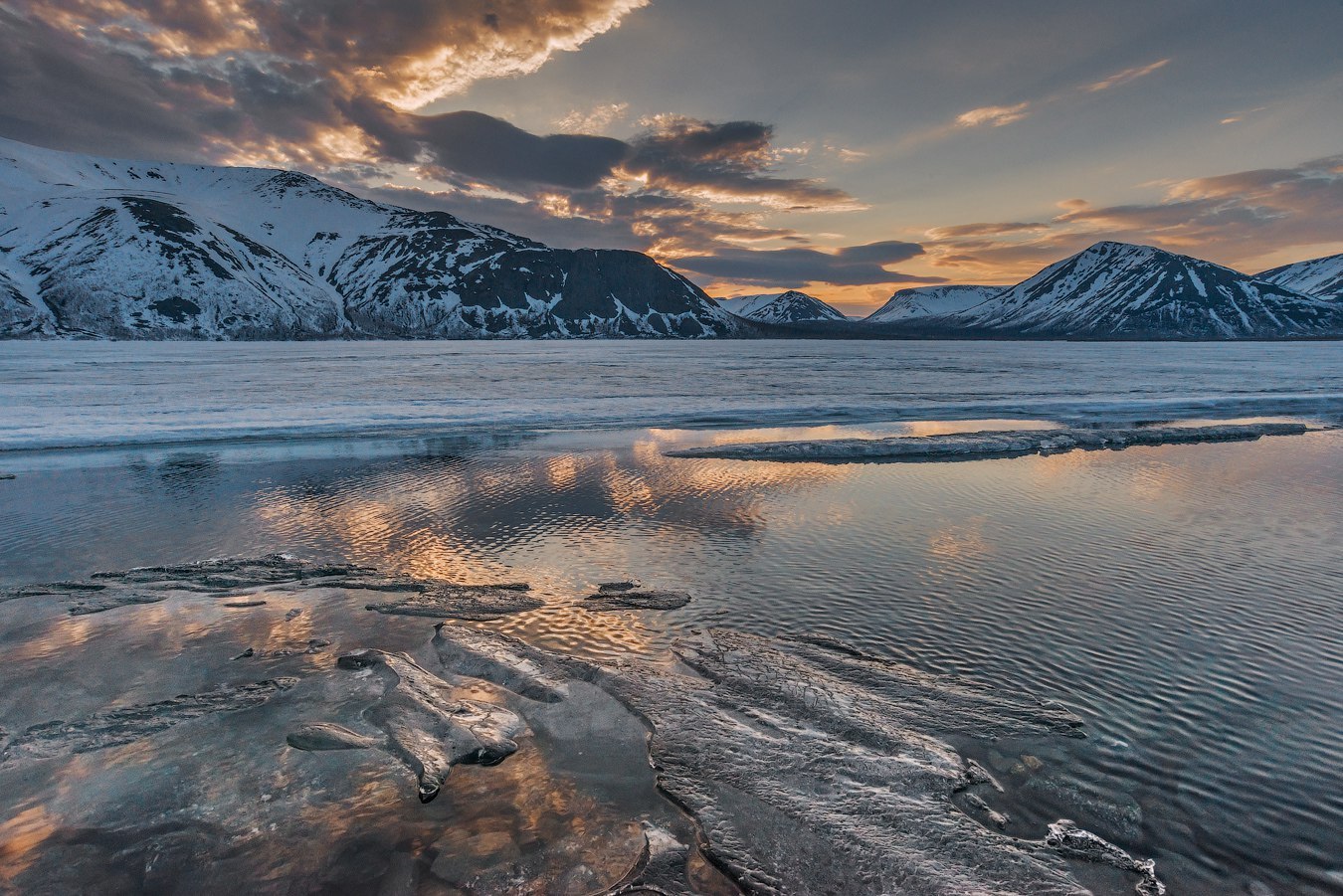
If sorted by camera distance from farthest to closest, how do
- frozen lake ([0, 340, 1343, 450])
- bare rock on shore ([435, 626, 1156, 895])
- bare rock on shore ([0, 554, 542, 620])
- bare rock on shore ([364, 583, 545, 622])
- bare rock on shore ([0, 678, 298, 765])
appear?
frozen lake ([0, 340, 1343, 450]) < bare rock on shore ([0, 554, 542, 620]) < bare rock on shore ([364, 583, 545, 622]) < bare rock on shore ([0, 678, 298, 765]) < bare rock on shore ([435, 626, 1156, 895])

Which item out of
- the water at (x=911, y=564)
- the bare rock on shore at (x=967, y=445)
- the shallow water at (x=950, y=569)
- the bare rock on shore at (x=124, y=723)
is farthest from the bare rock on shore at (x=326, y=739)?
the bare rock on shore at (x=967, y=445)

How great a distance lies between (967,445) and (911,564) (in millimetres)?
16537

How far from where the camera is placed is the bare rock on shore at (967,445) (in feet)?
90.3

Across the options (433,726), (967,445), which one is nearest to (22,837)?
(433,726)

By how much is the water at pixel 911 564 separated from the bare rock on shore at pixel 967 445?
162cm

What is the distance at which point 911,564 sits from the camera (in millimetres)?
14445

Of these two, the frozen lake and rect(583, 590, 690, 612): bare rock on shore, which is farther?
the frozen lake

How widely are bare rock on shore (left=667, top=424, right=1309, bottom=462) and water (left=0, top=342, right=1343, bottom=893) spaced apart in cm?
162

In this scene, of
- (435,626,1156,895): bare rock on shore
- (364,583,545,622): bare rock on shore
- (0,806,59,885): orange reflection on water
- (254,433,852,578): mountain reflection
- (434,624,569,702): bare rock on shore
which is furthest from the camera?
(254,433,852,578): mountain reflection

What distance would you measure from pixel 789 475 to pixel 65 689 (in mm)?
19892

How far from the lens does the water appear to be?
759 cm

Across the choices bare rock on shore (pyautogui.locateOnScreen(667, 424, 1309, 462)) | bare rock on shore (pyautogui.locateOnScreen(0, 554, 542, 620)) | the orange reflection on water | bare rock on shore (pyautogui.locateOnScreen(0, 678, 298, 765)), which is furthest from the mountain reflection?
the orange reflection on water

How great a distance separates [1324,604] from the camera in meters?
12.2

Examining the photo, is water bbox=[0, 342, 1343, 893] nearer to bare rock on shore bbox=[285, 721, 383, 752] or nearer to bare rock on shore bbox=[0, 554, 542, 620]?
bare rock on shore bbox=[0, 554, 542, 620]
